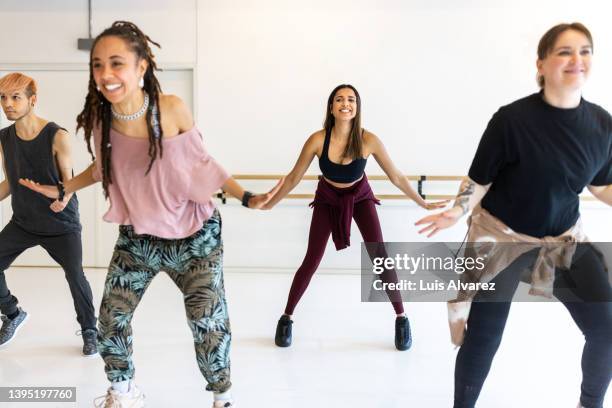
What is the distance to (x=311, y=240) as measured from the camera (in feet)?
9.92

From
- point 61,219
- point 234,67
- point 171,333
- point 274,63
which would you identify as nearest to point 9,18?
point 234,67

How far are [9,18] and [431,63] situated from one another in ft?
12.3

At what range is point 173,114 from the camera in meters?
1.86

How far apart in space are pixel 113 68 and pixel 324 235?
1607mm

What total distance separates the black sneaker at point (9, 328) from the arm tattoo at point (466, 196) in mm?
2509

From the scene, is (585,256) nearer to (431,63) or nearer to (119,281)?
(119,281)

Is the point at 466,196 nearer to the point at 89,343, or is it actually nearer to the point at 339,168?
the point at 339,168

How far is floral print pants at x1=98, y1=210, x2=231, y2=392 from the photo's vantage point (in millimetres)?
1871

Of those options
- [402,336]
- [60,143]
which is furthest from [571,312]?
[60,143]

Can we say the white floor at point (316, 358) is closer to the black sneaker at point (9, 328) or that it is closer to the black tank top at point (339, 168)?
the black sneaker at point (9, 328)

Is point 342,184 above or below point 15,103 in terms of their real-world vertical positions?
below

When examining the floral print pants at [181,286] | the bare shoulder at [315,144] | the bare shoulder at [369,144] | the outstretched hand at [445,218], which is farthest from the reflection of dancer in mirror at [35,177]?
the outstretched hand at [445,218]

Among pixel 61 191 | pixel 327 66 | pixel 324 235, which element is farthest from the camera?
pixel 327 66

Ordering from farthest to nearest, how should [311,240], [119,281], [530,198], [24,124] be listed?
[311,240]
[24,124]
[119,281]
[530,198]
